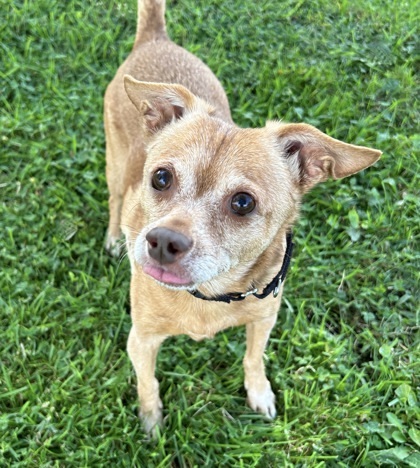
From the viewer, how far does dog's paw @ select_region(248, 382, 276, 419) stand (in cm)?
352

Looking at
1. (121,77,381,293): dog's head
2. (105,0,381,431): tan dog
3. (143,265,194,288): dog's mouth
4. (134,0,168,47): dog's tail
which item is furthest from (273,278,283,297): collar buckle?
(134,0,168,47): dog's tail

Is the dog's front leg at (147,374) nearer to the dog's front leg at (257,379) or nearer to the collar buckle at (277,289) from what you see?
the dog's front leg at (257,379)

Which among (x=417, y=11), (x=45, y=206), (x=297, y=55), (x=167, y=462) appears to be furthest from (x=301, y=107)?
(x=167, y=462)

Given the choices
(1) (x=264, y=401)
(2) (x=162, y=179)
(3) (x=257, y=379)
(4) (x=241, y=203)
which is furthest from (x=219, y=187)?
(1) (x=264, y=401)

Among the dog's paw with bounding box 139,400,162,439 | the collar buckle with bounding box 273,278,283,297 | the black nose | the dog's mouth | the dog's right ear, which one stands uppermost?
the dog's right ear

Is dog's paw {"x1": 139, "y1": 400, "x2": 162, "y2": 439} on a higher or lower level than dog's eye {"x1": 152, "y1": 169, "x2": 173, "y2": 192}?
lower

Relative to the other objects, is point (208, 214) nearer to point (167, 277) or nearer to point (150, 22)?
point (167, 277)

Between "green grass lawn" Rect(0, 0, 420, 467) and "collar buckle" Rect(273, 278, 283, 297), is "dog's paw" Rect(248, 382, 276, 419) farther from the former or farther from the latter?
"collar buckle" Rect(273, 278, 283, 297)

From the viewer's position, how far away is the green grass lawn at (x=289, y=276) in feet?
11.1

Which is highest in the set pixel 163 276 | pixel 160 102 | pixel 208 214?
pixel 160 102

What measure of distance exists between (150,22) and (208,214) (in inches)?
91.4

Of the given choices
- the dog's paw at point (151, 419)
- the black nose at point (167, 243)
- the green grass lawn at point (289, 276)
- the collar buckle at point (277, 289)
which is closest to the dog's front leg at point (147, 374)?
the dog's paw at point (151, 419)

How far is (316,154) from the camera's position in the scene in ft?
8.73

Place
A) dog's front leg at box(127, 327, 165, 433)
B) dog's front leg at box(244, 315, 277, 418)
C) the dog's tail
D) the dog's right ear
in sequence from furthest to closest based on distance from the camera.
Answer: the dog's tail
dog's front leg at box(244, 315, 277, 418)
dog's front leg at box(127, 327, 165, 433)
the dog's right ear
